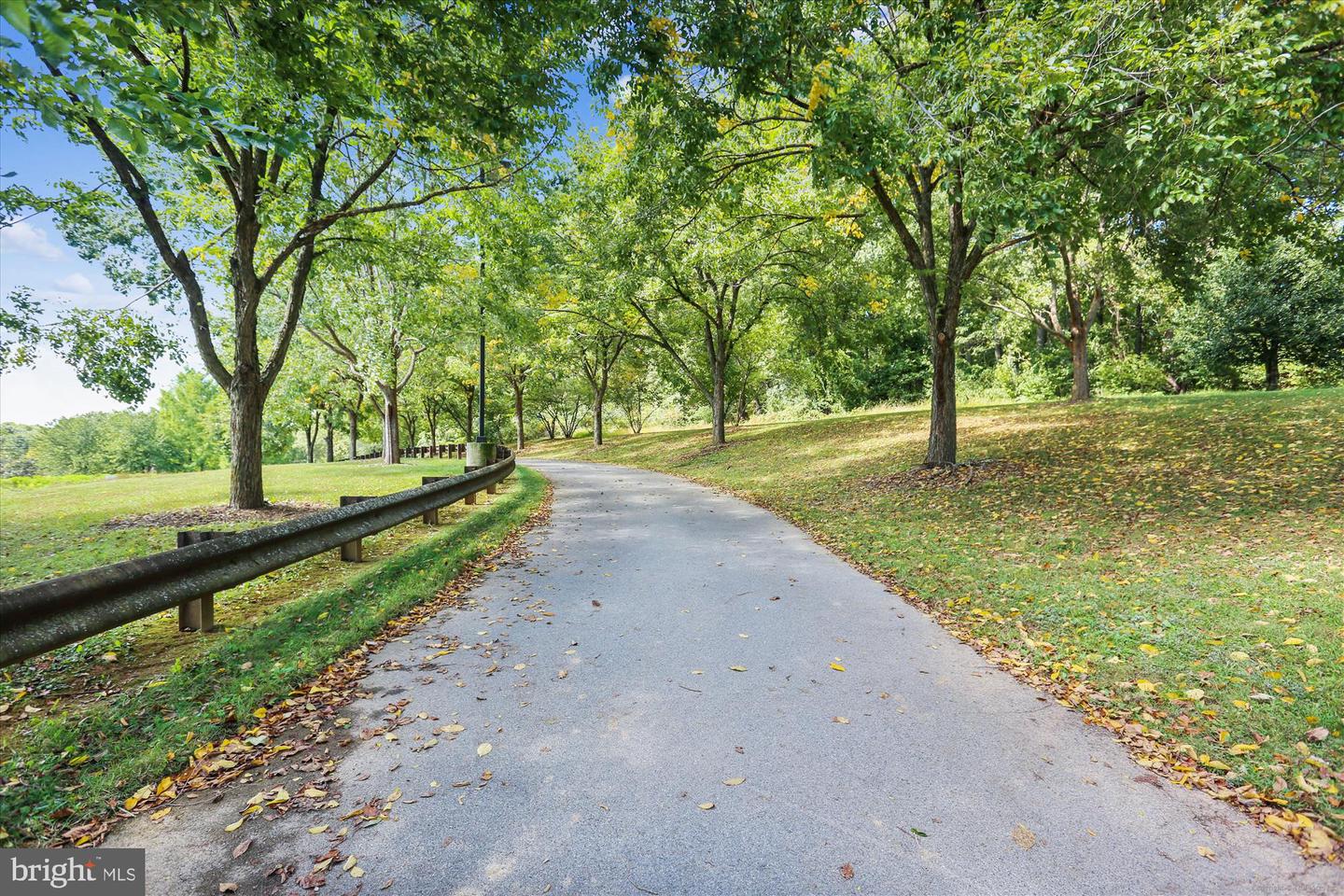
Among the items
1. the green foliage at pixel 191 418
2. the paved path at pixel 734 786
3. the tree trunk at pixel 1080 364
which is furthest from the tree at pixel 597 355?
the green foliage at pixel 191 418

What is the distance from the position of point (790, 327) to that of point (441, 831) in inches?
835

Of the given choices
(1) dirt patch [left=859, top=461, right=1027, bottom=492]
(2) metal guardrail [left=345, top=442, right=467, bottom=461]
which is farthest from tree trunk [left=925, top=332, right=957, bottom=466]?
(2) metal guardrail [left=345, top=442, right=467, bottom=461]

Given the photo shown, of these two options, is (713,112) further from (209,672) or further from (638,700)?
(209,672)

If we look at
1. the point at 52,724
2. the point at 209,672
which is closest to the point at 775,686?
the point at 209,672

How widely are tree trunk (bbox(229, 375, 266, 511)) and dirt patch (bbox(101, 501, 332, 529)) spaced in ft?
0.77

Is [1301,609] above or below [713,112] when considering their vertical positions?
below

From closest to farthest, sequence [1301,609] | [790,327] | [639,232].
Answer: [1301,609] → [639,232] → [790,327]

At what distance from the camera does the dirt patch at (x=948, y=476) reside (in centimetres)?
1041

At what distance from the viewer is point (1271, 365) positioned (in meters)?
24.1

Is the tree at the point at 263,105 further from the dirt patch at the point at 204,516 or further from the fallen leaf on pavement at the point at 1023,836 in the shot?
the fallen leaf on pavement at the point at 1023,836

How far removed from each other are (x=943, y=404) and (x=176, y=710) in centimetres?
1151

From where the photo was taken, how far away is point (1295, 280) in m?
22.6

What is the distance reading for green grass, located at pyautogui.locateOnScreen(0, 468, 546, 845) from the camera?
97.4 inches

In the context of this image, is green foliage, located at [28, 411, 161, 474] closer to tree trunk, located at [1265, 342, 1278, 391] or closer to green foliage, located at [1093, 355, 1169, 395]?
green foliage, located at [1093, 355, 1169, 395]
